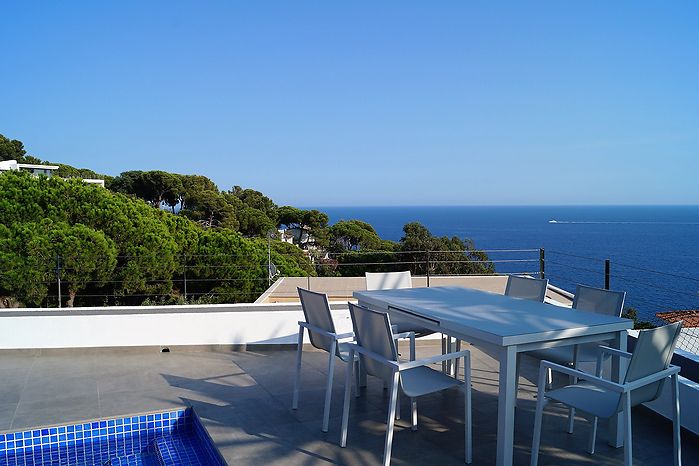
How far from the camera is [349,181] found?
32969mm

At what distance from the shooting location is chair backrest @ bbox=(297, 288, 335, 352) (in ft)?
11.0

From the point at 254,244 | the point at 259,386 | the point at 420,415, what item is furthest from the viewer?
the point at 254,244

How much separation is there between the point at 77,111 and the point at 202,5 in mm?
10259

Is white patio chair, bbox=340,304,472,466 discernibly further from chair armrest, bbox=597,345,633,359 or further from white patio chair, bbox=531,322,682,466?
chair armrest, bbox=597,345,633,359

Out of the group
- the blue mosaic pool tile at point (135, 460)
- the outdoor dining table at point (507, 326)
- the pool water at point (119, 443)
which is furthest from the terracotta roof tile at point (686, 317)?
the blue mosaic pool tile at point (135, 460)

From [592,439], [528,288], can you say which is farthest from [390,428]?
[528,288]

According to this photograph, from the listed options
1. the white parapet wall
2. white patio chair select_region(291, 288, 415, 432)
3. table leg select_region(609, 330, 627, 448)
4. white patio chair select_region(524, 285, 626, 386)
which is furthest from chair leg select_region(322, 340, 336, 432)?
the white parapet wall

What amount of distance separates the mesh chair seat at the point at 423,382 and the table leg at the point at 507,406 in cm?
33

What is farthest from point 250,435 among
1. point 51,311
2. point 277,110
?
point 277,110

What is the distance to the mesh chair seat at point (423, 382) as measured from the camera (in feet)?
9.11

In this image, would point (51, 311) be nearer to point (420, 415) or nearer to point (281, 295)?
point (420, 415)

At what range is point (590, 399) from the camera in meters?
2.59

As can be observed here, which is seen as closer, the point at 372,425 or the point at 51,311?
the point at 372,425

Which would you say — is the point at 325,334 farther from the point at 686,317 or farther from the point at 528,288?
the point at 686,317
